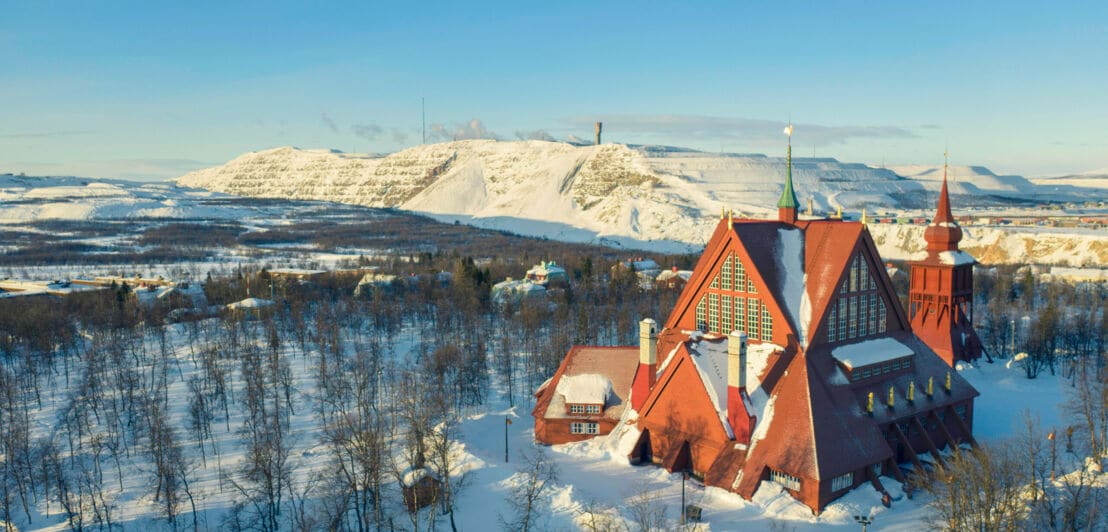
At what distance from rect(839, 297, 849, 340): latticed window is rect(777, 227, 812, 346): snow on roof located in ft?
5.92

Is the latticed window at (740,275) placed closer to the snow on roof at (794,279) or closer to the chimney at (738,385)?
the snow on roof at (794,279)

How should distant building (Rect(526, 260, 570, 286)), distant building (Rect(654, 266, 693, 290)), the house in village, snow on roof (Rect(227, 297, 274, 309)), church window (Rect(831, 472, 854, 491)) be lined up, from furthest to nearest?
distant building (Rect(526, 260, 570, 286)), distant building (Rect(654, 266, 693, 290)), snow on roof (Rect(227, 297, 274, 309)), the house in village, church window (Rect(831, 472, 854, 491))

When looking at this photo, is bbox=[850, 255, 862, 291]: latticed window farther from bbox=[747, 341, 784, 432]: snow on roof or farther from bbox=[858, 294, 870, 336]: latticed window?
bbox=[747, 341, 784, 432]: snow on roof

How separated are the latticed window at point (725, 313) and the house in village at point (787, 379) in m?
0.06

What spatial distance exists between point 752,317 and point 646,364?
6029 mm

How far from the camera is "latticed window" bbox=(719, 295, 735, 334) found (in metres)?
39.2

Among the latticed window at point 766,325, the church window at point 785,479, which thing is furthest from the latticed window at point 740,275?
the church window at point 785,479

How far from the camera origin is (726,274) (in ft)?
128

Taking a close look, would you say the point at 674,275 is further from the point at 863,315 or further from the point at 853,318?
the point at 853,318

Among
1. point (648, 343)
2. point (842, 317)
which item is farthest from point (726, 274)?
point (842, 317)

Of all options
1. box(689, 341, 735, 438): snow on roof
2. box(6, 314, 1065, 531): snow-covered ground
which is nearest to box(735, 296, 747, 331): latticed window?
box(689, 341, 735, 438): snow on roof

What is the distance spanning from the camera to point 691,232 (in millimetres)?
177000

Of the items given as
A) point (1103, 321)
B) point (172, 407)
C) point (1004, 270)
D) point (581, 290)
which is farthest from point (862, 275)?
point (1004, 270)

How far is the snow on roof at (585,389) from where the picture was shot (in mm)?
41500
